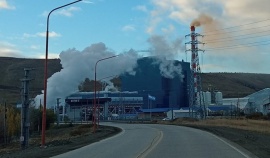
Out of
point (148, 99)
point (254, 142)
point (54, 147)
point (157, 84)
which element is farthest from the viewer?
point (148, 99)

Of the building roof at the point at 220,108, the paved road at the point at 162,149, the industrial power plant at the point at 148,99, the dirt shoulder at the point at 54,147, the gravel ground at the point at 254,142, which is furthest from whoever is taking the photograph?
the building roof at the point at 220,108

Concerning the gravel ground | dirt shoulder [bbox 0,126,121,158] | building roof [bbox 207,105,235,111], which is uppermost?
building roof [bbox 207,105,235,111]

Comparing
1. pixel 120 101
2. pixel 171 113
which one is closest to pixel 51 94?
pixel 120 101

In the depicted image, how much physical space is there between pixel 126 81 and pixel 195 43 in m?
29.8

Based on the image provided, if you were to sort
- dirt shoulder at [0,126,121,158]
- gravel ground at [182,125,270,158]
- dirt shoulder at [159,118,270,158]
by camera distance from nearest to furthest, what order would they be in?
gravel ground at [182,125,270,158] < dirt shoulder at [0,126,121,158] < dirt shoulder at [159,118,270,158]

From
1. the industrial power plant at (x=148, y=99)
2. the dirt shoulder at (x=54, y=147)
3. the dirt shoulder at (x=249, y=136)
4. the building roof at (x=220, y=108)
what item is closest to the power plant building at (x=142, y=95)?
the industrial power plant at (x=148, y=99)

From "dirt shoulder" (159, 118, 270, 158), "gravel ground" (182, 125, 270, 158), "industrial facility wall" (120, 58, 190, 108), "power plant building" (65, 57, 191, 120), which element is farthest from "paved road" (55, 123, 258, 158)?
"industrial facility wall" (120, 58, 190, 108)

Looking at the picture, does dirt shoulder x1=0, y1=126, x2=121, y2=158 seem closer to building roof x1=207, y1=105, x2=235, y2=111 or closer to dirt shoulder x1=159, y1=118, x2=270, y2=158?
dirt shoulder x1=159, y1=118, x2=270, y2=158

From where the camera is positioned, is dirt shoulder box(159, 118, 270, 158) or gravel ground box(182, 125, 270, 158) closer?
gravel ground box(182, 125, 270, 158)

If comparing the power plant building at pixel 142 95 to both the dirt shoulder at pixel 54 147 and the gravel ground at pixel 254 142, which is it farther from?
the gravel ground at pixel 254 142

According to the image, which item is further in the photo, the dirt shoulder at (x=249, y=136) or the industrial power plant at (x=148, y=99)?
the industrial power plant at (x=148, y=99)

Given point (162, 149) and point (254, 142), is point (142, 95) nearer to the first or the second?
point (254, 142)

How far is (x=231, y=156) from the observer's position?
18812mm

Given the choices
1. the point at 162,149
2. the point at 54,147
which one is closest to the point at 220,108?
the point at 54,147
